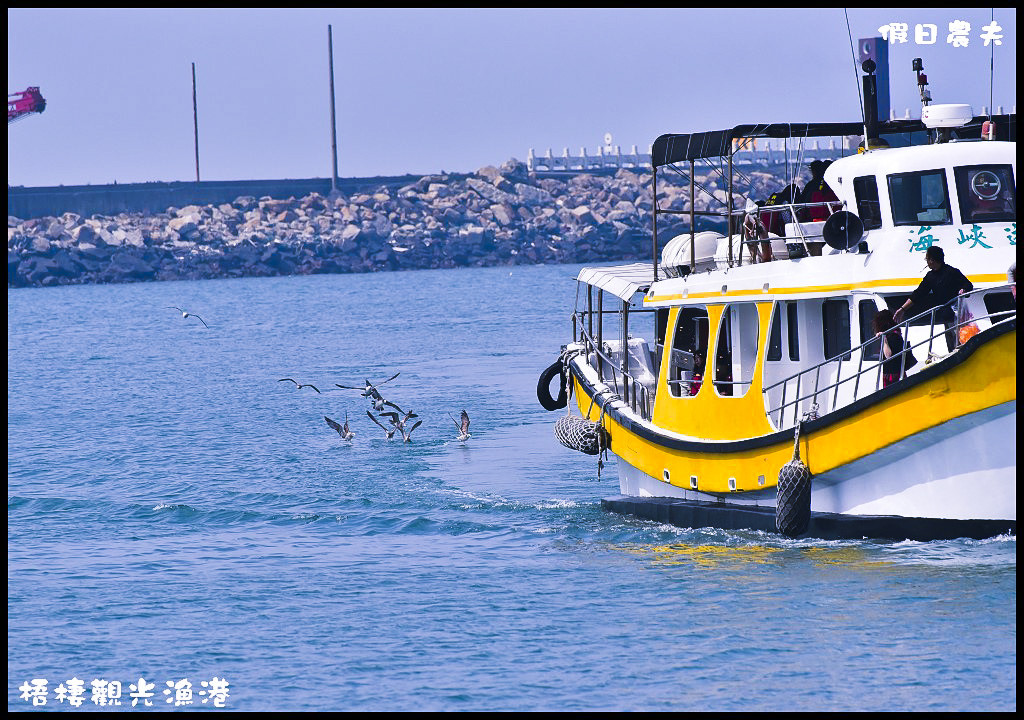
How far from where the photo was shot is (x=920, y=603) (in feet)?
50.3

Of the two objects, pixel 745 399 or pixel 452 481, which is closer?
pixel 745 399

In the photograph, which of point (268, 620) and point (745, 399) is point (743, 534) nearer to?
point (745, 399)

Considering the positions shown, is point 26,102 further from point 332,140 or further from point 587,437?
point 587,437

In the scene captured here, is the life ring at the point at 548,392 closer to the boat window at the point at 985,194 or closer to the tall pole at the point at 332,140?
the boat window at the point at 985,194

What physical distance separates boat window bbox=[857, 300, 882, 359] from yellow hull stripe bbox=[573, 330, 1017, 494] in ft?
3.72

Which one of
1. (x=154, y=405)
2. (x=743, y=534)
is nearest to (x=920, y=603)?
(x=743, y=534)

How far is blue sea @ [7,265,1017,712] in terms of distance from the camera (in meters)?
14.1

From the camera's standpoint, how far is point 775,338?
18.0 meters

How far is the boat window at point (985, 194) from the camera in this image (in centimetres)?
1684

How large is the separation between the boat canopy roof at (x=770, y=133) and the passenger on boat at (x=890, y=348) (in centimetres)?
314

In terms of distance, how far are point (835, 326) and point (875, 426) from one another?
6.58 feet

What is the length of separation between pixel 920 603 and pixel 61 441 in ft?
75.2

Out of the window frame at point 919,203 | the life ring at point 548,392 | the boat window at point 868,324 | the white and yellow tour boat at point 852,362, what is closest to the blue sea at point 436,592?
the white and yellow tour boat at point 852,362

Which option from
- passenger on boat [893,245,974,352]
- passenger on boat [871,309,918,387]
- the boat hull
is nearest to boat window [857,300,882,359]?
passenger on boat [871,309,918,387]
